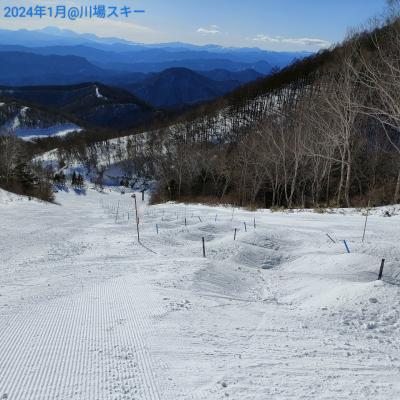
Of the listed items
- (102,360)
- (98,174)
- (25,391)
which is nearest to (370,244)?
(102,360)

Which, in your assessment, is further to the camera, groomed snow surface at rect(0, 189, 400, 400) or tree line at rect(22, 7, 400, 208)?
tree line at rect(22, 7, 400, 208)

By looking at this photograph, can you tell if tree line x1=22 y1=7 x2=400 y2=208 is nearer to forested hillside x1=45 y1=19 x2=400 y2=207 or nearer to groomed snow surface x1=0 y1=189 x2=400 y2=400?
forested hillside x1=45 y1=19 x2=400 y2=207

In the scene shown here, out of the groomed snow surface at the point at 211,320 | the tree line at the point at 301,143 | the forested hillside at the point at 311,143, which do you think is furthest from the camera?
the tree line at the point at 301,143

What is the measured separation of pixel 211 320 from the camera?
29.4ft

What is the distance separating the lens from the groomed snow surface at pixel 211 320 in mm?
6113

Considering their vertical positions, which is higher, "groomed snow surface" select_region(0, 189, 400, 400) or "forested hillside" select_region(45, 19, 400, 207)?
"forested hillside" select_region(45, 19, 400, 207)

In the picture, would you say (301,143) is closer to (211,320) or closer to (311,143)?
(311,143)

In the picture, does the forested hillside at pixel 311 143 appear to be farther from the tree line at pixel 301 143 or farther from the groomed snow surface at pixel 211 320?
the groomed snow surface at pixel 211 320

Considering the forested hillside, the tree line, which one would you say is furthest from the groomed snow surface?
the tree line

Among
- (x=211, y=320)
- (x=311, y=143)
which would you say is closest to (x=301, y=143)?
(x=311, y=143)

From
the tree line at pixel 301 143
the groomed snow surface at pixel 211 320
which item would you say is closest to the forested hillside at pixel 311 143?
the tree line at pixel 301 143

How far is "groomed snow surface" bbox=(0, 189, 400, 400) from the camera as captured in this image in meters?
6.11

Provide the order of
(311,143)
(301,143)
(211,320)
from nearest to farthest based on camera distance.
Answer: (211,320) → (301,143) → (311,143)

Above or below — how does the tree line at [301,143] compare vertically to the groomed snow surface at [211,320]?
above
